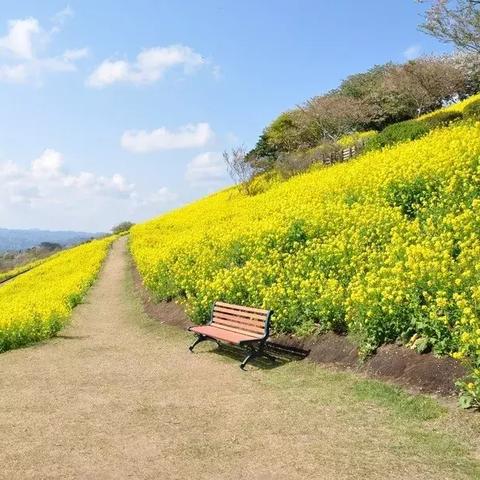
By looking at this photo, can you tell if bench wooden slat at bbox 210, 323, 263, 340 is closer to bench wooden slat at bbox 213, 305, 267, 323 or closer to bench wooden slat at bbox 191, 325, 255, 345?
bench wooden slat at bbox 191, 325, 255, 345

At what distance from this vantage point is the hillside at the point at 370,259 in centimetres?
798

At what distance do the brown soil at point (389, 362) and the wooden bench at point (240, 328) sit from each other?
0.59 m

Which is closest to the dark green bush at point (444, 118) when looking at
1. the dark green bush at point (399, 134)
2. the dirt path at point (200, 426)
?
the dark green bush at point (399, 134)

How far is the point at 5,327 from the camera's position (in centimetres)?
1316

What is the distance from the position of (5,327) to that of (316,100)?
45150mm

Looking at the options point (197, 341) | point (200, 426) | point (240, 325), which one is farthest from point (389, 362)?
point (197, 341)

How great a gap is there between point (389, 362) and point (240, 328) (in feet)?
11.9

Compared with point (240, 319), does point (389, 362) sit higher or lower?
lower

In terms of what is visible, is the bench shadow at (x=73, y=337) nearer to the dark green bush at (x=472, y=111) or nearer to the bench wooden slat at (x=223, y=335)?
the bench wooden slat at (x=223, y=335)

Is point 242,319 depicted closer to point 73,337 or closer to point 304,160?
point 73,337

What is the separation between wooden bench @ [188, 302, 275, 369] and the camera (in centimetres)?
988

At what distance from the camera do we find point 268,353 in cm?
1042

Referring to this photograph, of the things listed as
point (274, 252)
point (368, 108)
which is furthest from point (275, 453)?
point (368, 108)

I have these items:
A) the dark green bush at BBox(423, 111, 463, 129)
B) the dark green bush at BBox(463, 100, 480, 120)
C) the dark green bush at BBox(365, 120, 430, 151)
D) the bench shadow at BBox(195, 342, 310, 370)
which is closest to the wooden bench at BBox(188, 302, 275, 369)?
the bench shadow at BBox(195, 342, 310, 370)
